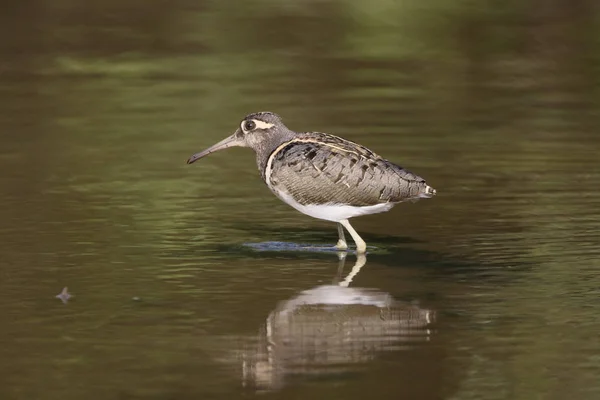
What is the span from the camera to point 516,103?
2161cm

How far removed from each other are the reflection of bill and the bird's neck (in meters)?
2.00

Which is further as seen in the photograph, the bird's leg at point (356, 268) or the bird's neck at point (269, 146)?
the bird's neck at point (269, 146)

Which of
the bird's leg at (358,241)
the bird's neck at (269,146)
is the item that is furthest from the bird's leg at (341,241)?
the bird's neck at (269,146)

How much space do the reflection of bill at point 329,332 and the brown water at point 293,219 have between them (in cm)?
3

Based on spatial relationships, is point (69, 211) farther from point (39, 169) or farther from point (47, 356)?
point (47, 356)

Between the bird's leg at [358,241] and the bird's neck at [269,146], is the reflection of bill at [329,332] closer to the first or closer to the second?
the bird's leg at [358,241]

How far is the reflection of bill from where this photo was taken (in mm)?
10383

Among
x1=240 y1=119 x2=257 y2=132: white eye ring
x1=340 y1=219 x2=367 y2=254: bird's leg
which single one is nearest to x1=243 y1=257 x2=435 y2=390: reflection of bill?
x1=340 y1=219 x2=367 y2=254: bird's leg

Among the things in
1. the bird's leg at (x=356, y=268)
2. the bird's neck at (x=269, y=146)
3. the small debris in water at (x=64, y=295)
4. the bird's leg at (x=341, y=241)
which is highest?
the bird's neck at (x=269, y=146)

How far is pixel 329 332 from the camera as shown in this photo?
11.3m

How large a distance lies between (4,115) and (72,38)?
680 centimetres

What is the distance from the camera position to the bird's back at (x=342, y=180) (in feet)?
45.3

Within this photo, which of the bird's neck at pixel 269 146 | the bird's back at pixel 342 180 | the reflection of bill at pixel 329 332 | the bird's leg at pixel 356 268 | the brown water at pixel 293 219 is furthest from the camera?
the bird's neck at pixel 269 146

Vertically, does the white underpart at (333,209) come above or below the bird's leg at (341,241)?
above
